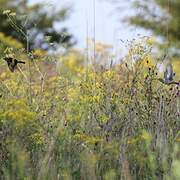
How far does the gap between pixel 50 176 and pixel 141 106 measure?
3.46 ft

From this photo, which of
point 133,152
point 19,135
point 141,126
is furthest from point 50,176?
point 141,126

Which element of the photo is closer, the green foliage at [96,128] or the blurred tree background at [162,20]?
the green foliage at [96,128]

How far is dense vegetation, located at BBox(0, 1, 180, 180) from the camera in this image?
3209 mm

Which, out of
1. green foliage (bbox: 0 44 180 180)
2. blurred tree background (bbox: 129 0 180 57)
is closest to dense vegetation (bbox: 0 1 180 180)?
green foliage (bbox: 0 44 180 180)

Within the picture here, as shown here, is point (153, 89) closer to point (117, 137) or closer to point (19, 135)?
point (117, 137)

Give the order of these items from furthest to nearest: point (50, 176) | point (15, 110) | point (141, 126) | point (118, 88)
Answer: point (118, 88)
point (141, 126)
point (15, 110)
point (50, 176)

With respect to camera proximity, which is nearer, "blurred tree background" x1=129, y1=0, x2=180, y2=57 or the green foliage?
the green foliage

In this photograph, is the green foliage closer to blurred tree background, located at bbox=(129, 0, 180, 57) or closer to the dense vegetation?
the dense vegetation

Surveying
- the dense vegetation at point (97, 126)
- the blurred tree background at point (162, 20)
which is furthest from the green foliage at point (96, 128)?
the blurred tree background at point (162, 20)

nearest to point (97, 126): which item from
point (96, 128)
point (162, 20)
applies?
point (96, 128)

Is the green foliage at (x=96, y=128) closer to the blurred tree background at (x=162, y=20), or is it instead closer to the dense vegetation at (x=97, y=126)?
the dense vegetation at (x=97, y=126)

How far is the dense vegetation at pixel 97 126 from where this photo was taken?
3.21m

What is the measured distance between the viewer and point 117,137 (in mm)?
3590

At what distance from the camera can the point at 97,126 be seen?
379 centimetres
